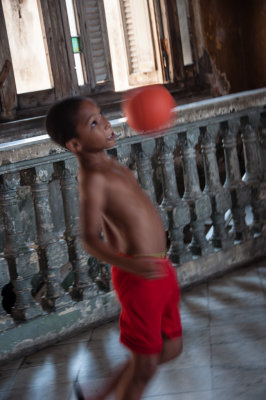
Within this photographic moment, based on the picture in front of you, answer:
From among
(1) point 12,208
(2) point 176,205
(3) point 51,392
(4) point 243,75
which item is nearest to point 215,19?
(4) point 243,75

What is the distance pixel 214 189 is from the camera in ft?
12.8

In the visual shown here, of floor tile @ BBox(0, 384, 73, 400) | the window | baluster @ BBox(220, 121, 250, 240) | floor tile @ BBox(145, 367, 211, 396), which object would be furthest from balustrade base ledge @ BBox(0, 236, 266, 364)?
the window

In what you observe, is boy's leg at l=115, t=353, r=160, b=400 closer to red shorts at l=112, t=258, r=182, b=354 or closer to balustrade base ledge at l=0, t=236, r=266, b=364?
red shorts at l=112, t=258, r=182, b=354

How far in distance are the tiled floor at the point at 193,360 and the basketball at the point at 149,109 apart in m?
1.13

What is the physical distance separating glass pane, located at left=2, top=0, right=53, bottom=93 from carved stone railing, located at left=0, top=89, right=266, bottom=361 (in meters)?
2.83

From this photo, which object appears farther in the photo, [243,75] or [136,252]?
[243,75]

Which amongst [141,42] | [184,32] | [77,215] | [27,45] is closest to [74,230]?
[77,215]

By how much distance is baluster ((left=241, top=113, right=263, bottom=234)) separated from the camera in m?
4.01

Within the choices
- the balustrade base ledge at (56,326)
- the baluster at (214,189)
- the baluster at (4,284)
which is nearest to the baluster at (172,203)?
the baluster at (214,189)

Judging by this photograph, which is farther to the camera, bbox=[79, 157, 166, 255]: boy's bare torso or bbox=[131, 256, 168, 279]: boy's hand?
bbox=[79, 157, 166, 255]: boy's bare torso

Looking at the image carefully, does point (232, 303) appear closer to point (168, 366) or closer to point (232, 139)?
point (168, 366)

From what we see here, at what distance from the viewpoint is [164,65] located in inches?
293

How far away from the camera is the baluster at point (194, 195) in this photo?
3.73 m

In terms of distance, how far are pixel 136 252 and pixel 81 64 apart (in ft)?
16.5
